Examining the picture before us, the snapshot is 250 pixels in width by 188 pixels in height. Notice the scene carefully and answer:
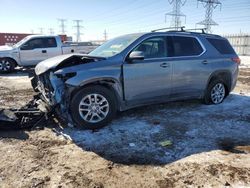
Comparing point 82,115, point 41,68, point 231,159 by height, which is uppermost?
point 41,68

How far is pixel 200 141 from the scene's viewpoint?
4.50 m

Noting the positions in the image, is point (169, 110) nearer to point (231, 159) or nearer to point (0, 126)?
point (231, 159)

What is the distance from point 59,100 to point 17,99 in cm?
319

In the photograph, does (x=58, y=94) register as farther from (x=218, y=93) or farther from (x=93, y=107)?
(x=218, y=93)

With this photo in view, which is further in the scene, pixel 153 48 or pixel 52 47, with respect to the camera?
pixel 52 47

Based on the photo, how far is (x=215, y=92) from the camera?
6.75 metres

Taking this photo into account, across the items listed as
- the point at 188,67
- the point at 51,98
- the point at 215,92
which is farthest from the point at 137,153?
the point at 215,92

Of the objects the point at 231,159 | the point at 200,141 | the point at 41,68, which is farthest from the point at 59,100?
the point at 231,159

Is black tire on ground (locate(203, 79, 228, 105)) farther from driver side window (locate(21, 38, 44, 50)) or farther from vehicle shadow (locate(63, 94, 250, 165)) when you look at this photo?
driver side window (locate(21, 38, 44, 50))

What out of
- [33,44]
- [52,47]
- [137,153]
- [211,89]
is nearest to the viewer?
[137,153]

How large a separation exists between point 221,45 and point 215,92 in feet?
3.96

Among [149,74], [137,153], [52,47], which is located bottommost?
[137,153]

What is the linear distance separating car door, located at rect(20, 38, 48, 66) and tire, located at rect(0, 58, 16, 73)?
20.1 inches

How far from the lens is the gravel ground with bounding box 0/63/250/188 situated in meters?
3.34
